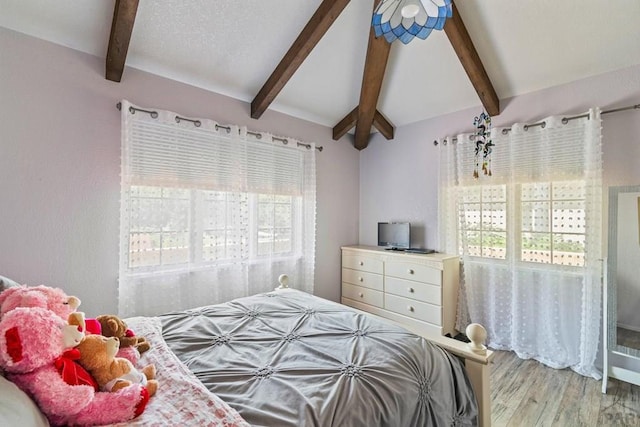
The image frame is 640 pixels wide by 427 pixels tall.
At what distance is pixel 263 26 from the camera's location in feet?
8.15

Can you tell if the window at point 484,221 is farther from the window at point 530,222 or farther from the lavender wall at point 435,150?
the lavender wall at point 435,150

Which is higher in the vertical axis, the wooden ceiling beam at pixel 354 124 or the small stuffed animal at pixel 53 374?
the wooden ceiling beam at pixel 354 124

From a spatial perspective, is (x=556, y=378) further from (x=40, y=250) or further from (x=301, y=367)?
(x=40, y=250)

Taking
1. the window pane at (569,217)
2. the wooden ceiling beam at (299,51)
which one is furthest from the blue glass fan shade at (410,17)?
the window pane at (569,217)

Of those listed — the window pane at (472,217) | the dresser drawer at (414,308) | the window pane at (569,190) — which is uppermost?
the window pane at (569,190)

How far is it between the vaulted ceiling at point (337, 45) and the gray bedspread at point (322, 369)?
218cm

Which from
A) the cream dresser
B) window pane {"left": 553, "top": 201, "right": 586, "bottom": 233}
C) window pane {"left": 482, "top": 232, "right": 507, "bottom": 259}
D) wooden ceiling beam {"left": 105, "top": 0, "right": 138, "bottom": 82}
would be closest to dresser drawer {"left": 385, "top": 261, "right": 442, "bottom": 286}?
the cream dresser

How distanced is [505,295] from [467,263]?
0.46 metres

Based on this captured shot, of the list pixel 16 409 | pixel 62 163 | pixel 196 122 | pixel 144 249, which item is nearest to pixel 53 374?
pixel 16 409

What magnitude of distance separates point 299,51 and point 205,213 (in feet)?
5.73

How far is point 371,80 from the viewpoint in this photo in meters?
3.10

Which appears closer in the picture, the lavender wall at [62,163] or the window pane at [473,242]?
the lavender wall at [62,163]

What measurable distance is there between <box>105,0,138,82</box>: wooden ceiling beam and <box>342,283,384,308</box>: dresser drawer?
3324mm

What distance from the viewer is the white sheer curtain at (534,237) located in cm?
249
